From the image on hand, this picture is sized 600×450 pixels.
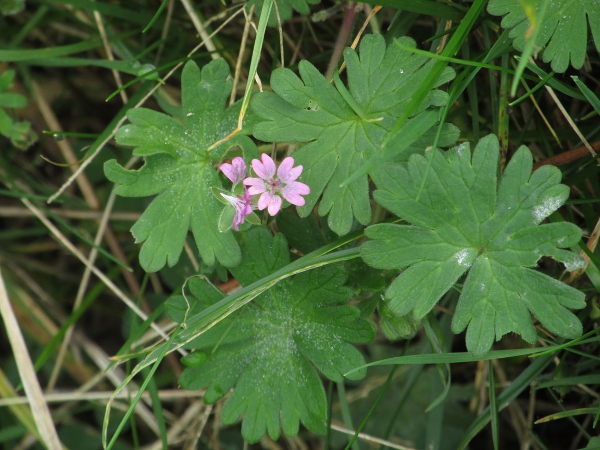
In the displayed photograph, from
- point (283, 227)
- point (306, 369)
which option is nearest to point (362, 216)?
point (283, 227)

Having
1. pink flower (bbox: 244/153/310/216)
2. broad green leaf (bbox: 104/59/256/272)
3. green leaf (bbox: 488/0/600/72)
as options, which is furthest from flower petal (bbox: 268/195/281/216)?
green leaf (bbox: 488/0/600/72)

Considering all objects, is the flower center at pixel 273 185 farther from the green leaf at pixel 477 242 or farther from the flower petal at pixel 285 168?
the green leaf at pixel 477 242

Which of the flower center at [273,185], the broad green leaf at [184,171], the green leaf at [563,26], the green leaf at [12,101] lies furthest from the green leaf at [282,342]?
the green leaf at [12,101]

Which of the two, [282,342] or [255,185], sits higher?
[255,185]

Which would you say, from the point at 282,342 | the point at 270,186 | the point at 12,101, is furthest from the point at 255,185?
the point at 12,101

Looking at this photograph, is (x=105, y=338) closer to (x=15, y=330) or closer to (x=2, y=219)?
(x=2, y=219)

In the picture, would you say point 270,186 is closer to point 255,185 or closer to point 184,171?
point 255,185
